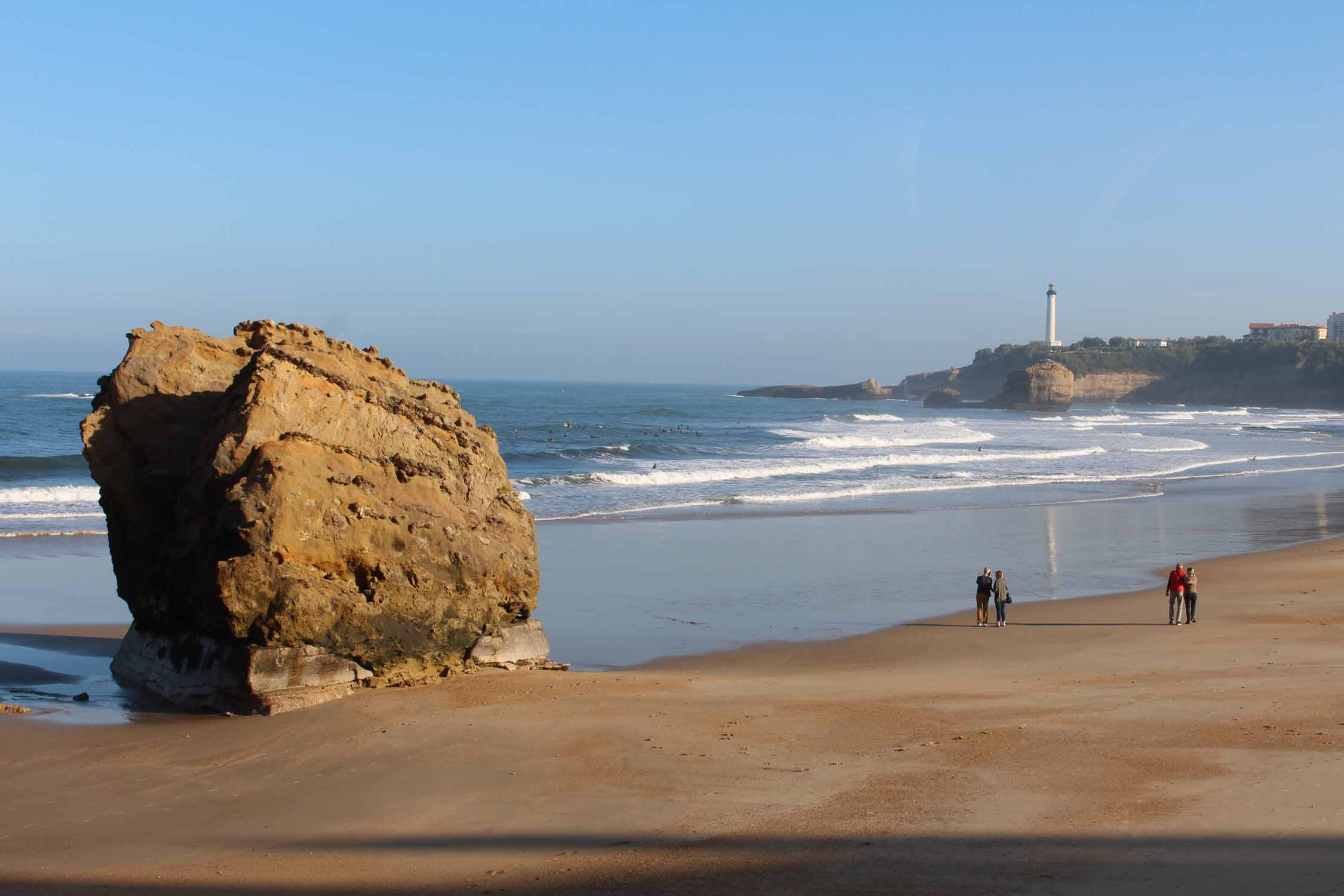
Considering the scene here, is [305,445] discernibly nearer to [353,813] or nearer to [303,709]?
[303,709]

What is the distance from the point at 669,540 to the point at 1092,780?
50.8 feet

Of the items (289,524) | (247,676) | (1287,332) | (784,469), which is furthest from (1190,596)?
(1287,332)

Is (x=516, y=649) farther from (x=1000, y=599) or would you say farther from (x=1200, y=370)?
(x=1200, y=370)

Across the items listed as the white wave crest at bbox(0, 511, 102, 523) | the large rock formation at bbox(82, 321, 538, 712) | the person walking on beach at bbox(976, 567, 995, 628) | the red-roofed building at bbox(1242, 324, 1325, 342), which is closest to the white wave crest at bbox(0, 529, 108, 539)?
the white wave crest at bbox(0, 511, 102, 523)

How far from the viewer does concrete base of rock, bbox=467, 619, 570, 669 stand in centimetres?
1075

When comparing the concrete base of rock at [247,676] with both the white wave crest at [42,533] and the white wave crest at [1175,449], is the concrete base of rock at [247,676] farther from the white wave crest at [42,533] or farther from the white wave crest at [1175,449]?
the white wave crest at [1175,449]

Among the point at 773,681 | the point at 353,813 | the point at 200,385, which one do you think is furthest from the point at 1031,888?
the point at 200,385

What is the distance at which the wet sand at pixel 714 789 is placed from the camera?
5.78 m

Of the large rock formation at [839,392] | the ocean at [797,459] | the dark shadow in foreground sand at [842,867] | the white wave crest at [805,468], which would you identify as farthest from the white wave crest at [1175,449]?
Answer: the large rock formation at [839,392]

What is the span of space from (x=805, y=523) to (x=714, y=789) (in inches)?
734

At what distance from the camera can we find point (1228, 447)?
55969 mm

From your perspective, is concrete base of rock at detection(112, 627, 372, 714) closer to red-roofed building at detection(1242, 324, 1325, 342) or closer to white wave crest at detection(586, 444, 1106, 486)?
white wave crest at detection(586, 444, 1106, 486)

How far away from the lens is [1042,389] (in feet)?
390

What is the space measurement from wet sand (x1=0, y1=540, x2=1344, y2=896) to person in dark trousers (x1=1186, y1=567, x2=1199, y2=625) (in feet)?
10.6
